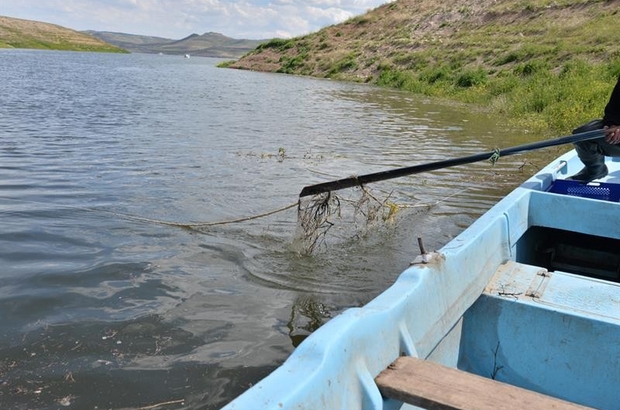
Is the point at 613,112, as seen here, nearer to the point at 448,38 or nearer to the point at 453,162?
the point at 453,162

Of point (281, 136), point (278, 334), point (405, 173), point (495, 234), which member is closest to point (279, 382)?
point (495, 234)

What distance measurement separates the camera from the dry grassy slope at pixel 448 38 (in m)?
25.1

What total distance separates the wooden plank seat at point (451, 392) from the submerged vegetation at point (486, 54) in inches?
496

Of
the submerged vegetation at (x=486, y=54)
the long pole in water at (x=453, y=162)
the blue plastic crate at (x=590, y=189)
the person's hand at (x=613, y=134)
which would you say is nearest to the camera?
the person's hand at (x=613, y=134)

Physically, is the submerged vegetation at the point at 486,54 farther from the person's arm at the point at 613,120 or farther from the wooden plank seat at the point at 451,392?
the wooden plank seat at the point at 451,392

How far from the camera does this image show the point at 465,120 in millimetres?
16281

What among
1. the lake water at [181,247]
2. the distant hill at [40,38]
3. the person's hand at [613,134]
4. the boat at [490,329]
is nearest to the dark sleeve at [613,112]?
the person's hand at [613,134]

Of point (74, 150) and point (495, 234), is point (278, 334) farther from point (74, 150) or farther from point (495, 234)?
point (74, 150)

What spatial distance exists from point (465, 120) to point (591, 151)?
11792 mm

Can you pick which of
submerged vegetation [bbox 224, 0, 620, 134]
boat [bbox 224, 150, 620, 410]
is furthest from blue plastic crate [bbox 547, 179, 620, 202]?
submerged vegetation [bbox 224, 0, 620, 134]

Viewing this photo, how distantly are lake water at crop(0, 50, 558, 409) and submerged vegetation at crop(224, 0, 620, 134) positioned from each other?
416 centimetres

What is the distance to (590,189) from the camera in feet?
15.2

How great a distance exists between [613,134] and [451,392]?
10.4 feet

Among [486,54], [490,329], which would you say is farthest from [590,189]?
[486,54]
